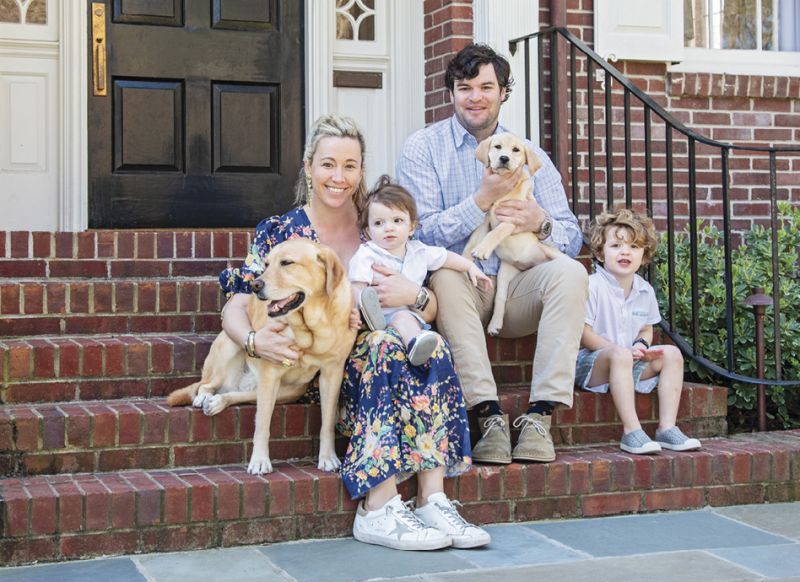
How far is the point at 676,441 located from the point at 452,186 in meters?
1.34

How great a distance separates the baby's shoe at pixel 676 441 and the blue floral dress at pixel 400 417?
950mm

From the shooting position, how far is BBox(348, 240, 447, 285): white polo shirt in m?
4.15

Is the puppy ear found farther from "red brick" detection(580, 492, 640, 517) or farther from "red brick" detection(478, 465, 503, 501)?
"red brick" detection(580, 492, 640, 517)

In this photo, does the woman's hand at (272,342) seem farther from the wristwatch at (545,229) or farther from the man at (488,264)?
the wristwatch at (545,229)

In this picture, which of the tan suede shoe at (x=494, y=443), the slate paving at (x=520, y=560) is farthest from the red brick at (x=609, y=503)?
the tan suede shoe at (x=494, y=443)

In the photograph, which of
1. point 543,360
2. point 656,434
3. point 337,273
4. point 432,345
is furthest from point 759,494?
point 337,273

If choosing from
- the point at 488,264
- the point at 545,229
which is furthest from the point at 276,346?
the point at 545,229

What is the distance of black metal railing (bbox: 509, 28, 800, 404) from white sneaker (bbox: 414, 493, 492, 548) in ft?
5.66

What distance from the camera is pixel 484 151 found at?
14.7ft

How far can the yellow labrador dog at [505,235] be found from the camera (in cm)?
441

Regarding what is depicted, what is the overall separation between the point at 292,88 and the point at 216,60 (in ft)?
1.35

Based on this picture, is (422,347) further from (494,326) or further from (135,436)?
(135,436)

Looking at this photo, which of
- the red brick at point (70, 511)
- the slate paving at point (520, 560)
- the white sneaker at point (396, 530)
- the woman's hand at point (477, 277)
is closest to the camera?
the slate paving at point (520, 560)

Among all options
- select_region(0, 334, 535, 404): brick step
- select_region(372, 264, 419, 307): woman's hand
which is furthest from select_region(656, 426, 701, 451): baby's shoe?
select_region(0, 334, 535, 404): brick step
